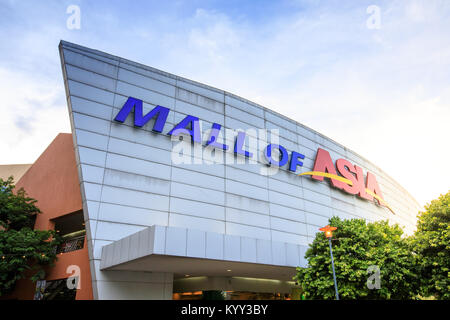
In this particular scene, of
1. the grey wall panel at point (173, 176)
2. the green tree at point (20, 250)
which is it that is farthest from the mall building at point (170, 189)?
the green tree at point (20, 250)

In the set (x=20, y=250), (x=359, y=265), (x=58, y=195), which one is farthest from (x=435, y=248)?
(x=58, y=195)

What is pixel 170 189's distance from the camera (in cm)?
2075

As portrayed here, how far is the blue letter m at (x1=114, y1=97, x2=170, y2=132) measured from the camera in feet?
68.4

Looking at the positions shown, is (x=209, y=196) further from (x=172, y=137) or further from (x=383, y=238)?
(x=383, y=238)

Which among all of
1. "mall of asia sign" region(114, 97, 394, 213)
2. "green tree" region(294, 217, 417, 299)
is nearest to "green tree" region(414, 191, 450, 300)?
"green tree" region(294, 217, 417, 299)

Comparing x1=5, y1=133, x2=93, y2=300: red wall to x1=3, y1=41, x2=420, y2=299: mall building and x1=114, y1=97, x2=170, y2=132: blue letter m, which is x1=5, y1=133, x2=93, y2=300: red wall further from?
x1=114, y1=97, x2=170, y2=132: blue letter m

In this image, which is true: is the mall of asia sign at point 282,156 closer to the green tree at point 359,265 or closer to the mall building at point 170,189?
the mall building at point 170,189

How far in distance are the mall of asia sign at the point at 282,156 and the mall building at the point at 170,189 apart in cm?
11

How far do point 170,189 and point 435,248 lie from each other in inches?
581

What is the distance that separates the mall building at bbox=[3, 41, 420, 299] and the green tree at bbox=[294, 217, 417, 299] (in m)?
1.62

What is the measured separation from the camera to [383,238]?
1745cm

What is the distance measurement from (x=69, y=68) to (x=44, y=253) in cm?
1187

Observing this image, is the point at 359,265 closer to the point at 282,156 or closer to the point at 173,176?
the point at 173,176
